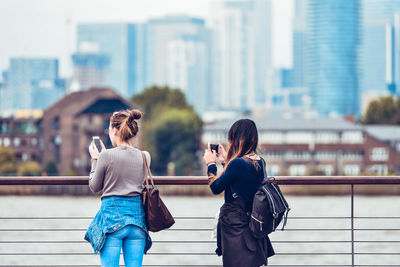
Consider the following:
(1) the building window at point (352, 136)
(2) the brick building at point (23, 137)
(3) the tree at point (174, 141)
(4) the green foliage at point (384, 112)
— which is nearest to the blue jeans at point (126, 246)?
(3) the tree at point (174, 141)

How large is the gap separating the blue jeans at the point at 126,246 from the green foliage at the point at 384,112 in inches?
3604

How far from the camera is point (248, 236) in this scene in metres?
5.28

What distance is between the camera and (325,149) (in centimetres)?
7900

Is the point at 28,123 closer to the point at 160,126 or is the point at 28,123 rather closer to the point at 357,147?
the point at 160,126

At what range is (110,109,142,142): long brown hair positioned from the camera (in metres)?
5.24

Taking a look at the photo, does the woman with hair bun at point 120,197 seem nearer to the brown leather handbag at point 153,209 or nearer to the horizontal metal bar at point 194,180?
the brown leather handbag at point 153,209

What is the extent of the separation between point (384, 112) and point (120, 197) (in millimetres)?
92816

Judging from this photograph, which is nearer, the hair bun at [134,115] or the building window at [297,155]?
the hair bun at [134,115]

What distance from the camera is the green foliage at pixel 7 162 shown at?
74.6 metres

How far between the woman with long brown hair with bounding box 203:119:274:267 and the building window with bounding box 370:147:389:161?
7407 cm

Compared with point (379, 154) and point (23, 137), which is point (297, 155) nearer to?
point (379, 154)

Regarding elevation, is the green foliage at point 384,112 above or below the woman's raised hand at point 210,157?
below

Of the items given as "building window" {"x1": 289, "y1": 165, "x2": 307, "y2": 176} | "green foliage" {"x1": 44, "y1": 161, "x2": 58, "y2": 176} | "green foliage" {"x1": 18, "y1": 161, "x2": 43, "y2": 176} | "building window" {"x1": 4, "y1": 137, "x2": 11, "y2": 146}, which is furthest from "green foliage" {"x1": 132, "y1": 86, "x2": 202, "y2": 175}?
"building window" {"x1": 4, "y1": 137, "x2": 11, "y2": 146}

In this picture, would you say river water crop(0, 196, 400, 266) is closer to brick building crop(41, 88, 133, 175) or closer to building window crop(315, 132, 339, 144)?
brick building crop(41, 88, 133, 175)
